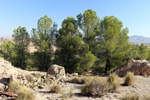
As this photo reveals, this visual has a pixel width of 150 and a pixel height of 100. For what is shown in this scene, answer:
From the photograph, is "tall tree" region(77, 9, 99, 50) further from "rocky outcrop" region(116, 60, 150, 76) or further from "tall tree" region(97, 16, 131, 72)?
"rocky outcrop" region(116, 60, 150, 76)

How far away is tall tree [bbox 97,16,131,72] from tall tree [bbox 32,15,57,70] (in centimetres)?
799

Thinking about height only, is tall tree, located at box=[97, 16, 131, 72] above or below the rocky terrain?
above

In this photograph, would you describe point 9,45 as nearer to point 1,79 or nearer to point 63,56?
point 63,56

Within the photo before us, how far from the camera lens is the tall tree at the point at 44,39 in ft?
67.2

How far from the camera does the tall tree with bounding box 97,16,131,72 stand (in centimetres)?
1700

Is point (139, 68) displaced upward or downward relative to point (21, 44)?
downward

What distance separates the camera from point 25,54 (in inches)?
858

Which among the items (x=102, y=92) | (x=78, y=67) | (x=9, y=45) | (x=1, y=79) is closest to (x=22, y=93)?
(x=1, y=79)

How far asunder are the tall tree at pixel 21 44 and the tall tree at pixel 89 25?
970cm

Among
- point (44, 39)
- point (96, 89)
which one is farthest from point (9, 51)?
point (96, 89)

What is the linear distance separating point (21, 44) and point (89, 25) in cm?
1181

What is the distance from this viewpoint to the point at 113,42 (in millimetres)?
17375

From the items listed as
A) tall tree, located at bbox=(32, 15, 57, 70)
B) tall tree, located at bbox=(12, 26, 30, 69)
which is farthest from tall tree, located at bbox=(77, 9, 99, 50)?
tall tree, located at bbox=(12, 26, 30, 69)

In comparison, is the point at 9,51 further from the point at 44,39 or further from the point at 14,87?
the point at 14,87
